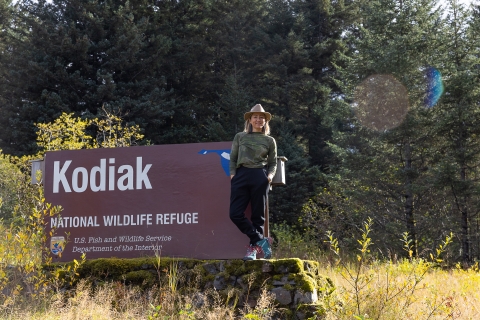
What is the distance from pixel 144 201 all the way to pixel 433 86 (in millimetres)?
10698

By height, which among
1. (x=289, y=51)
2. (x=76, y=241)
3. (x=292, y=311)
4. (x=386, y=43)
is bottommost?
(x=292, y=311)

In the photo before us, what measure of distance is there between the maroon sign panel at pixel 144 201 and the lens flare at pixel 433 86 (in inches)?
386

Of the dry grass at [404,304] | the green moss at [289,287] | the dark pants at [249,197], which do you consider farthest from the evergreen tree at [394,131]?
the green moss at [289,287]

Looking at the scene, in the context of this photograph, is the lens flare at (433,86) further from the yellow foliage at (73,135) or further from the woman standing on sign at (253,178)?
the woman standing on sign at (253,178)

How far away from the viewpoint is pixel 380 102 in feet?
55.2

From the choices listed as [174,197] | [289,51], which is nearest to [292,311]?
[174,197]

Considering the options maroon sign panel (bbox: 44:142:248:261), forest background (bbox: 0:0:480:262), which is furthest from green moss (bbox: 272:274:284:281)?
forest background (bbox: 0:0:480:262)

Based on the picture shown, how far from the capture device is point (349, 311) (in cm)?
607

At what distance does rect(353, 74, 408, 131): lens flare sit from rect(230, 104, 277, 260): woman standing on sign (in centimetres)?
977

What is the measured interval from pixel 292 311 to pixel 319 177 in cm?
1531

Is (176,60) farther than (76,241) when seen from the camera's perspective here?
Yes

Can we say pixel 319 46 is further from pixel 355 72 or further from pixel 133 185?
pixel 133 185

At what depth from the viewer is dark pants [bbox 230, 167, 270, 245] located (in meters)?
6.86

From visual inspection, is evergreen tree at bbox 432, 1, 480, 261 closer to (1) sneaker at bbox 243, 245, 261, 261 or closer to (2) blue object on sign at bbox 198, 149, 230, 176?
(2) blue object on sign at bbox 198, 149, 230, 176
